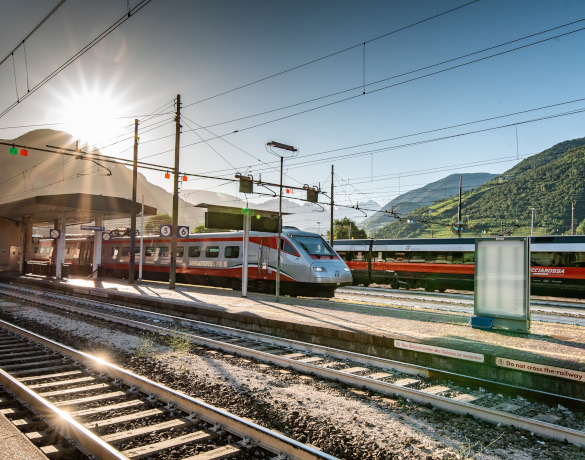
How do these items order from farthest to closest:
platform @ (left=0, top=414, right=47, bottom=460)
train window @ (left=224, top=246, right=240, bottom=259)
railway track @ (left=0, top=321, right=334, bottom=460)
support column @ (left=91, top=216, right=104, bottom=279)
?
support column @ (left=91, top=216, right=104, bottom=279) < train window @ (left=224, top=246, right=240, bottom=259) < railway track @ (left=0, top=321, right=334, bottom=460) < platform @ (left=0, top=414, right=47, bottom=460)

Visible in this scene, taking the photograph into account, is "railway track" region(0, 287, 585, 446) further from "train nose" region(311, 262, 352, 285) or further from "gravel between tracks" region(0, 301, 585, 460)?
"train nose" region(311, 262, 352, 285)

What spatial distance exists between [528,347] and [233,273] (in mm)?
15308

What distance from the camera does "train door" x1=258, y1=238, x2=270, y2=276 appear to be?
19.9 metres

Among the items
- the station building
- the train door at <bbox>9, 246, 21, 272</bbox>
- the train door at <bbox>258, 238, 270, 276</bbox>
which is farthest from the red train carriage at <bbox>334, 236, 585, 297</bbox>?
the train door at <bbox>9, 246, 21, 272</bbox>

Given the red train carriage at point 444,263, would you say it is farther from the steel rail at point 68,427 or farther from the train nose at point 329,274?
the steel rail at point 68,427

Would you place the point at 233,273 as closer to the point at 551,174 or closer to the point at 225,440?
the point at 225,440

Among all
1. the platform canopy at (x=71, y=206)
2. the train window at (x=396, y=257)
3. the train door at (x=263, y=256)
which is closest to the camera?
the train door at (x=263, y=256)

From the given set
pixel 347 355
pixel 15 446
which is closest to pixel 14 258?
pixel 347 355

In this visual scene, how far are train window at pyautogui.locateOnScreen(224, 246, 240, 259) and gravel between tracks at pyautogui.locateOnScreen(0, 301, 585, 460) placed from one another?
1267 cm

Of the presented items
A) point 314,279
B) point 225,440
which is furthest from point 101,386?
point 314,279

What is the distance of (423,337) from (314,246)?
10.2 m

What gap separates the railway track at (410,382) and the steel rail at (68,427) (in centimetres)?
363

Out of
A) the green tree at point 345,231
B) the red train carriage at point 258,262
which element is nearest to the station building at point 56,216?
the red train carriage at point 258,262

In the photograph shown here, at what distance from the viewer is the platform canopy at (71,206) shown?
24547 mm
